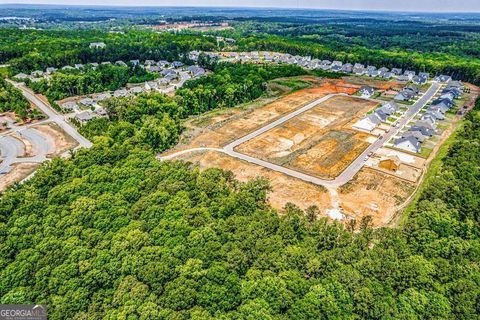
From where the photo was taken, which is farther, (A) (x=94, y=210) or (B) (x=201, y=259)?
(A) (x=94, y=210)

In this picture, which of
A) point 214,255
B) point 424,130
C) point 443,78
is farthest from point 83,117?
point 443,78

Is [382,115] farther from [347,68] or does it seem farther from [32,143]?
[32,143]

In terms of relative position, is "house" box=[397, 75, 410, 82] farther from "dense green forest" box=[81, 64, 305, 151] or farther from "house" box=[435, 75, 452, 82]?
"dense green forest" box=[81, 64, 305, 151]

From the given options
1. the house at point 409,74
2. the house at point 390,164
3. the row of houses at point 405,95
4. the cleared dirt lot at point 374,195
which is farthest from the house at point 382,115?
the house at point 409,74

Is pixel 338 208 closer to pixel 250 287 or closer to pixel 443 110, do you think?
pixel 250 287

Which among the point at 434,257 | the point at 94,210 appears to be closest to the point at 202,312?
the point at 94,210

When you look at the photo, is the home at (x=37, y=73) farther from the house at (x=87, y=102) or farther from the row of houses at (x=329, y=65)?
the row of houses at (x=329, y=65)
